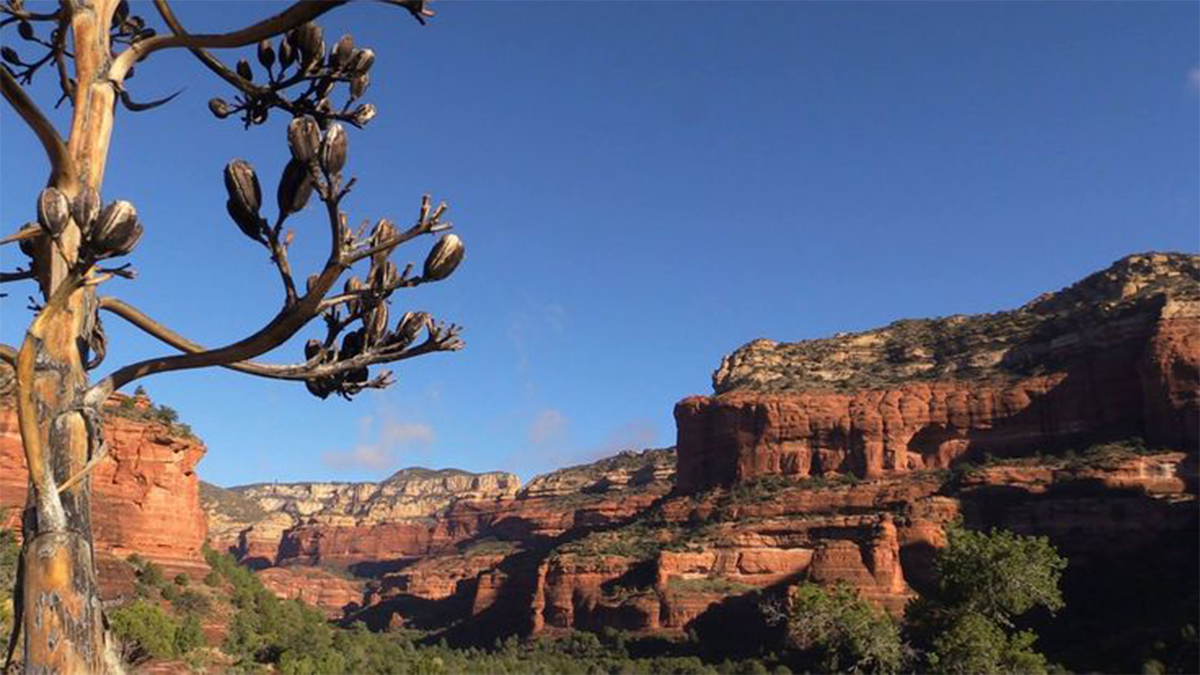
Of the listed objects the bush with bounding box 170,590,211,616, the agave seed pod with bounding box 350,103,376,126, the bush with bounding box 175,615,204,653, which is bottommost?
the bush with bounding box 175,615,204,653

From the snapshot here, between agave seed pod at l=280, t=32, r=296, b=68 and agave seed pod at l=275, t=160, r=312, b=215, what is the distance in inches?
49.2

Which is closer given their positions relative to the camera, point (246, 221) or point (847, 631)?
point (246, 221)

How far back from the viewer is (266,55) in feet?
14.3

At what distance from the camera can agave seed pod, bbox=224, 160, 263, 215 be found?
10.6 ft

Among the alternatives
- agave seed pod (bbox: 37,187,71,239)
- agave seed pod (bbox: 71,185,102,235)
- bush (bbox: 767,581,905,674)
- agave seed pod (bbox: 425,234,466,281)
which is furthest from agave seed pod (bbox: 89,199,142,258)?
bush (bbox: 767,581,905,674)

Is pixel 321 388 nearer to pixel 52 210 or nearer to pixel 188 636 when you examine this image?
pixel 52 210

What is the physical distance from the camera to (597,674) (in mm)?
63156

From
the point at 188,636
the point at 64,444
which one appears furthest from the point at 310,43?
the point at 188,636

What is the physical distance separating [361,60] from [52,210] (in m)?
1.78

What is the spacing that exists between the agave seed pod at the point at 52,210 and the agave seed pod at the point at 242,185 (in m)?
0.53

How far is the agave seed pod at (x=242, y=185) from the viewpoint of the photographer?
10.6 feet

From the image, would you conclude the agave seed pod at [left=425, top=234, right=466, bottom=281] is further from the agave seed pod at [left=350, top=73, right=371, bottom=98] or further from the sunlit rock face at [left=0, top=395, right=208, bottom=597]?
the sunlit rock face at [left=0, top=395, right=208, bottom=597]

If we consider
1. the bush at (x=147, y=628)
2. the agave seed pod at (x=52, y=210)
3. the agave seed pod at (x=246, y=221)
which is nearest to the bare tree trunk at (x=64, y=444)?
the agave seed pod at (x=52, y=210)

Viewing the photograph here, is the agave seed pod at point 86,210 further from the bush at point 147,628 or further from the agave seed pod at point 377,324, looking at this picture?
the bush at point 147,628
